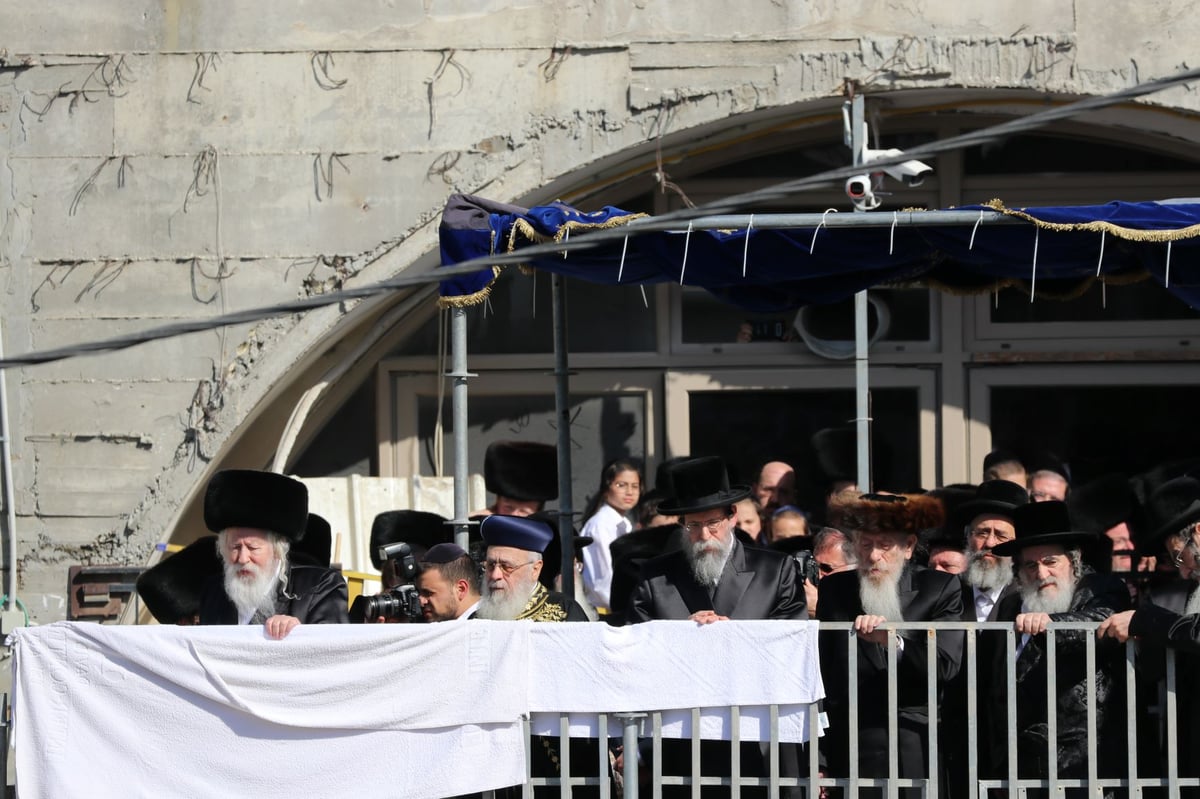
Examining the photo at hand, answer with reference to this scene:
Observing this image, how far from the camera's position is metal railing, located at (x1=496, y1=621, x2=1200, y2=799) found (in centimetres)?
554

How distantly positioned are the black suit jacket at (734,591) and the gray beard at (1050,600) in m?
0.83

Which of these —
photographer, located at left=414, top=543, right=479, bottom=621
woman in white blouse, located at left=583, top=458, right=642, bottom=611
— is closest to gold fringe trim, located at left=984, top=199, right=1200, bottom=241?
photographer, located at left=414, top=543, right=479, bottom=621

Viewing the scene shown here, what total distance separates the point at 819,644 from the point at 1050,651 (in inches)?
34.9

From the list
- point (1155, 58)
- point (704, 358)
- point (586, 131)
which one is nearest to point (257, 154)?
point (586, 131)

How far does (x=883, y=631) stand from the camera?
5746mm

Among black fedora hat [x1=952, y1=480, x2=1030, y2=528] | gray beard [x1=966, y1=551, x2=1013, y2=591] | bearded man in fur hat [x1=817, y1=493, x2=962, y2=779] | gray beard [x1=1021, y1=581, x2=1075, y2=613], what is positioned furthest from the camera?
black fedora hat [x1=952, y1=480, x2=1030, y2=528]

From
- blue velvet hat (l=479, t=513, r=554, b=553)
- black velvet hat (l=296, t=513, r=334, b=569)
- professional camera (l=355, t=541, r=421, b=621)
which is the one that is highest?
blue velvet hat (l=479, t=513, r=554, b=553)

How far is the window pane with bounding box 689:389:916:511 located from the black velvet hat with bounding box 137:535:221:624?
4395 mm

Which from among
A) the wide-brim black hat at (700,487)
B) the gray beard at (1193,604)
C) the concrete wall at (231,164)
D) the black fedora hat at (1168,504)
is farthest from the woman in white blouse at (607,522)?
the gray beard at (1193,604)

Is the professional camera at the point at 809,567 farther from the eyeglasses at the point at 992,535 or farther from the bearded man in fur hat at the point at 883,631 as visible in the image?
the eyeglasses at the point at 992,535

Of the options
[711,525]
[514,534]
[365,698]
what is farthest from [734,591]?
[365,698]

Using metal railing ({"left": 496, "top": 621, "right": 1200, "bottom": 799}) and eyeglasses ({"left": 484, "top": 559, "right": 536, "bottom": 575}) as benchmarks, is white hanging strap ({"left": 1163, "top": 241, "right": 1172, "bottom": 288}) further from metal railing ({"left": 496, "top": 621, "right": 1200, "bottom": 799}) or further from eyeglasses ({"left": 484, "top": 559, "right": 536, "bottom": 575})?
eyeglasses ({"left": 484, "top": 559, "right": 536, "bottom": 575})

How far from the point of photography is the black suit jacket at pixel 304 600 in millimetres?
6266

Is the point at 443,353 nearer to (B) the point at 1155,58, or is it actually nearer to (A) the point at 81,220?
(A) the point at 81,220
